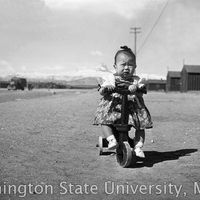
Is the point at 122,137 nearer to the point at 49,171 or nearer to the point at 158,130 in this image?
the point at 49,171

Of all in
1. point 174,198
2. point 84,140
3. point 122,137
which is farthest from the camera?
point 84,140

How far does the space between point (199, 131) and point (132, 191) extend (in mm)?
5314

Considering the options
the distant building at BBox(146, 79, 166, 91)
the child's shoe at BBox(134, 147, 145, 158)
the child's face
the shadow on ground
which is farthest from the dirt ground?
the distant building at BBox(146, 79, 166, 91)

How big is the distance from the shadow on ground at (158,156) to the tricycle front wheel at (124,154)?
16cm

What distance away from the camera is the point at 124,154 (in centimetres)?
457

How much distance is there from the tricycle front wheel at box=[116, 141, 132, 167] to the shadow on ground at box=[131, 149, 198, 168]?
16 cm

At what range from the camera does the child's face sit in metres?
4.99

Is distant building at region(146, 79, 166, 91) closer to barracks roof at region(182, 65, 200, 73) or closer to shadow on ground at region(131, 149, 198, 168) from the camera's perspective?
barracks roof at region(182, 65, 200, 73)

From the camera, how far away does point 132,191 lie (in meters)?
3.50

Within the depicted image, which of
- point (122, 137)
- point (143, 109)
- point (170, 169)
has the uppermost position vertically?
point (143, 109)

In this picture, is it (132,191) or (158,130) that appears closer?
(132,191)

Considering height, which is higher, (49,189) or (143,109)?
(143,109)

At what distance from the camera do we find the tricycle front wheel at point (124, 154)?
14.6ft

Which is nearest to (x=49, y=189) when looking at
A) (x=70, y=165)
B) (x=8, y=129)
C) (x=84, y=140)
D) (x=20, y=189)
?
(x=20, y=189)
